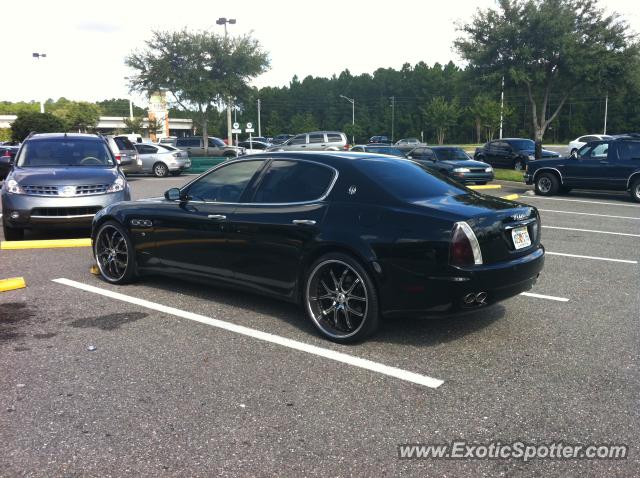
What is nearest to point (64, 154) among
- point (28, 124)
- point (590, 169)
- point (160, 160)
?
point (590, 169)

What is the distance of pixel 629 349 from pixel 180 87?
1386 inches

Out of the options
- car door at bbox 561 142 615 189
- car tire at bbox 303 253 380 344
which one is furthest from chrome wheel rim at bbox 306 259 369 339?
car door at bbox 561 142 615 189

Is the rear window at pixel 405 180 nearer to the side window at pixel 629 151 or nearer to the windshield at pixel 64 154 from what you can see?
the windshield at pixel 64 154

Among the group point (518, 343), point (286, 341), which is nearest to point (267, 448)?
point (286, 341)

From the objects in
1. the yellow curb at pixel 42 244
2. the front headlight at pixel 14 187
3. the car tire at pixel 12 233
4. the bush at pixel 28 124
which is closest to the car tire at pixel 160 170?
the car tire at pixel 12 233

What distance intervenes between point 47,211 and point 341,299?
578 cm

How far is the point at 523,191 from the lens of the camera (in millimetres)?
18406

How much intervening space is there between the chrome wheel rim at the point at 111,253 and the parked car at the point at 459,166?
1350 centimetres

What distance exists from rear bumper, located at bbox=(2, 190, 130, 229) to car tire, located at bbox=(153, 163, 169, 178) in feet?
58.0

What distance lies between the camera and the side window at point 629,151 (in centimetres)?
1602

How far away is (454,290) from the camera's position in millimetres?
4215

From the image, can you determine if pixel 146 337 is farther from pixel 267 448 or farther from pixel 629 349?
pixel 629 349

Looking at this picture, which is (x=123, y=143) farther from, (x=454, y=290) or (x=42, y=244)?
(x=454, y=290)

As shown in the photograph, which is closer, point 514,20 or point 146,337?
point 146,337
